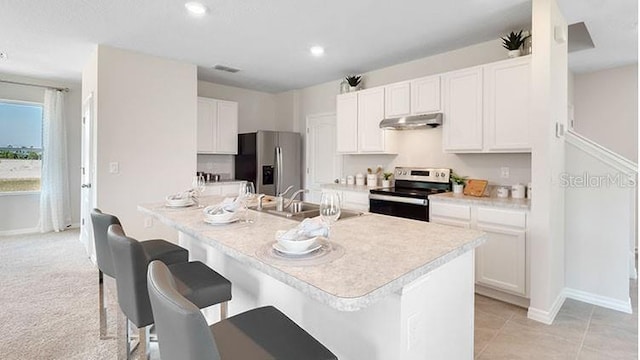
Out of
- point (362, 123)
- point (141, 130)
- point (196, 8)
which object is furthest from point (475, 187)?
point (141, 130)

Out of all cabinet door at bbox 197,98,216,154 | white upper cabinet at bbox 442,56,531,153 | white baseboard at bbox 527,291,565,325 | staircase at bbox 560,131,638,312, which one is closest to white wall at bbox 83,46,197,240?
cabinet door at bbox 197,98,216,154

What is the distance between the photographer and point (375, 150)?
441 cm

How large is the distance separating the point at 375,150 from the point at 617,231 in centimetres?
252

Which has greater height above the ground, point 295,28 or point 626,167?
point 295,28

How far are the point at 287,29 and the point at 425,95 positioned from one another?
5.44 feet

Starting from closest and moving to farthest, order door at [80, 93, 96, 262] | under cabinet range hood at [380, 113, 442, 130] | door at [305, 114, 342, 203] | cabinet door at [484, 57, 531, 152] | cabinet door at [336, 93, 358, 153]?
cabinet door at [484, 57, 531, 152] < under cabinet range hood at [380, 113, 442, 130] < door at [80, 93, 96, 262] < cabinet door at [336, 93, 358, 153] < door at [305, 114, 342, 203]

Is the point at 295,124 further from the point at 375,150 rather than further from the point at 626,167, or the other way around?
the point at 626,167

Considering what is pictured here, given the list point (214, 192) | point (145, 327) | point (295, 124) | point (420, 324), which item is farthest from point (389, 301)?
point (295, 124)

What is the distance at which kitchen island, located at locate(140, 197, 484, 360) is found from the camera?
42.6 inches

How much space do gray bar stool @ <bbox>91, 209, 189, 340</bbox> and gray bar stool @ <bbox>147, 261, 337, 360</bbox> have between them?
3.05ft

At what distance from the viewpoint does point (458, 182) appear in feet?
12.2

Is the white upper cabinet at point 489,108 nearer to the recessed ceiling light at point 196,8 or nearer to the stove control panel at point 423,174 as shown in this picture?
the stove control panel at point 423,174

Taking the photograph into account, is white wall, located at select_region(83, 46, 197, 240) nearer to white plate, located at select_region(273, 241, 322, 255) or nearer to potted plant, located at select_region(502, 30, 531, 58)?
white plate, located at select_region(273, 241, 322, 255)

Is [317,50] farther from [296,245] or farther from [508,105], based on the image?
[296,245]
